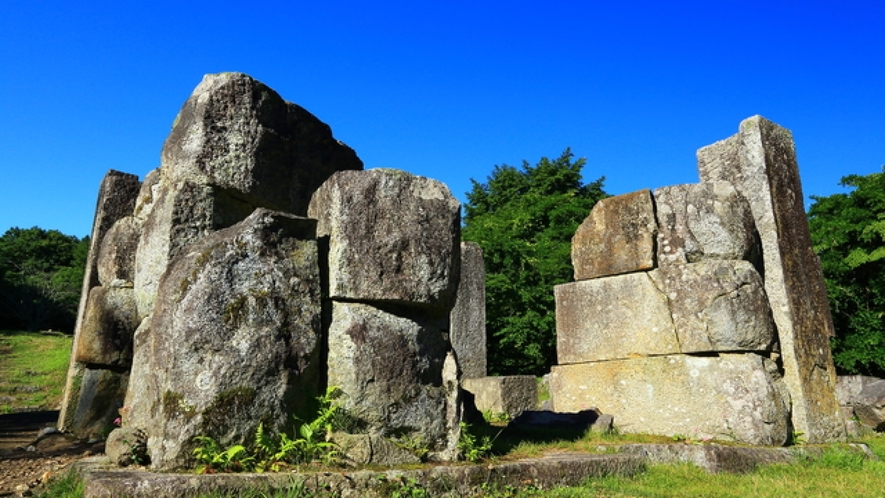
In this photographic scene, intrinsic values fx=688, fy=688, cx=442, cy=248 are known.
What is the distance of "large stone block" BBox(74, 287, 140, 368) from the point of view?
24.7 feet


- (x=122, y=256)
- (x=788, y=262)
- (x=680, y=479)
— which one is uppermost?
(x=122, y=256)

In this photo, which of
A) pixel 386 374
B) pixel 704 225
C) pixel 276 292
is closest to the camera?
pixel 276 292

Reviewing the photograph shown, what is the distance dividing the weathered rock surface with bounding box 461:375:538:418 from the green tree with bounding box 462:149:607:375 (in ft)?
37.3

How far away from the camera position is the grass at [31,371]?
575 inches

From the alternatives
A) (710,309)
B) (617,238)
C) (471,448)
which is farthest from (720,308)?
(471,448)

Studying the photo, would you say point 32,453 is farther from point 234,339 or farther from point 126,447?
point 234,339

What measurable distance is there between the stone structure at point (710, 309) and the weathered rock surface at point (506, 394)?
6.92ft

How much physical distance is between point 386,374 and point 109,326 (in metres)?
4.40

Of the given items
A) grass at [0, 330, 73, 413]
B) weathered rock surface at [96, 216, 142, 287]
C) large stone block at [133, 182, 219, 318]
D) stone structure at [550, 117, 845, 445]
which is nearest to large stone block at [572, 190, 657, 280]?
stone structure at [550, 117, 845, 445]

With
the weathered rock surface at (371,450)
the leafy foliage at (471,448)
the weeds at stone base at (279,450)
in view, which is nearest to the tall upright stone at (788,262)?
the leafy foliage at (471,448)

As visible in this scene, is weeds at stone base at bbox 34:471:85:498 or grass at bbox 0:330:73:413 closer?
weeds at stone base at bbox 34:471:85:498

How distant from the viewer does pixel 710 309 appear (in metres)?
6.93

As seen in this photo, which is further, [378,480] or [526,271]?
[526,271]

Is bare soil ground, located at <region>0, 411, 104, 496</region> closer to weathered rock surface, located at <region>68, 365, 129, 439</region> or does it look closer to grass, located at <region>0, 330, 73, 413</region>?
weathered rock surface, located at <region>68, 365, 129, 439</region>
